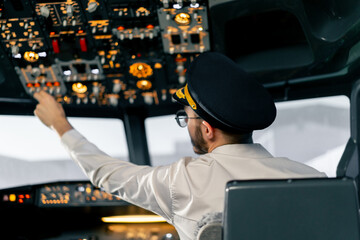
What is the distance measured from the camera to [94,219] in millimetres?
2549

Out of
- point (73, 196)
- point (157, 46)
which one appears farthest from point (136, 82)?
point (73, 196)

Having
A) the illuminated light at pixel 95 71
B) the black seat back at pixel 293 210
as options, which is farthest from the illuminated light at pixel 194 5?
the black seat back at pixel 293 210

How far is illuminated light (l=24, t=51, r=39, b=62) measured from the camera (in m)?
2.37

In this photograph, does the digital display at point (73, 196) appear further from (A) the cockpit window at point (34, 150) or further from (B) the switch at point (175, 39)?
(B) the switch at point (175, 39)

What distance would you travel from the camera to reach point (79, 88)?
2561mm

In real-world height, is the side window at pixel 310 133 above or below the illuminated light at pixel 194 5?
below

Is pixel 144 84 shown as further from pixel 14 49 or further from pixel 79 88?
pixel 14 49

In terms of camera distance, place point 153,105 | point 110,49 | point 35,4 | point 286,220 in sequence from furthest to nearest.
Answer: point 153,105 → point 110,49 → point 35,4 → point 286,220

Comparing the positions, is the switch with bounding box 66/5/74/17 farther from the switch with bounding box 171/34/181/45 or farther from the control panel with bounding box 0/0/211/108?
the switch with bounding box 171/34/181/45

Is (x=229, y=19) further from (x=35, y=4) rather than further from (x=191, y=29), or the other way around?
(x=35, y=4)

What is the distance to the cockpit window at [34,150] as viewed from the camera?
2773 millimetres

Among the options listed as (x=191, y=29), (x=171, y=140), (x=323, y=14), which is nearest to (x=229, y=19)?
(x=191, y=29)

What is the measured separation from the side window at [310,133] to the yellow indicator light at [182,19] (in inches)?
32.0

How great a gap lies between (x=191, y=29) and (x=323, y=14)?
67cm
